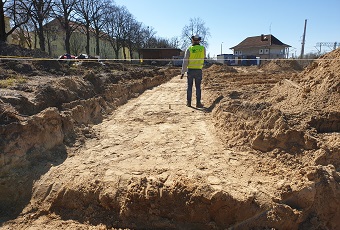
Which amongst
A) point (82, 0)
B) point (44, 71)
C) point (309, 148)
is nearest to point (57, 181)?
point (309, 148)

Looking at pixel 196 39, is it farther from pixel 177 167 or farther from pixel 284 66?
pixel 284 66

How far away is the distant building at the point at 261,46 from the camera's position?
57875 millimetres

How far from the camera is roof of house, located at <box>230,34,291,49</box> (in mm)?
59031

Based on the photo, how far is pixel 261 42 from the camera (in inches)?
2371

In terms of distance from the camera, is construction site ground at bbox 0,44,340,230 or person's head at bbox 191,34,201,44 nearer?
construction site ground at bbox 0,44,340,230

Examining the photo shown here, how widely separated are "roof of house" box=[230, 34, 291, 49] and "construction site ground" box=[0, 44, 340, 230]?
57712 millimetres

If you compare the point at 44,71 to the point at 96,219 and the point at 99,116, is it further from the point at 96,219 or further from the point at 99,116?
the point at 96,219

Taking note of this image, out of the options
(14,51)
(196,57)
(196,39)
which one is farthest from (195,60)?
(14,51)

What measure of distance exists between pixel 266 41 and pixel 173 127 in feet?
198

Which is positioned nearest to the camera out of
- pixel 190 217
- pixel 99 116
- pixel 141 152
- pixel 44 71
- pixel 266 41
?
pixel 190 217

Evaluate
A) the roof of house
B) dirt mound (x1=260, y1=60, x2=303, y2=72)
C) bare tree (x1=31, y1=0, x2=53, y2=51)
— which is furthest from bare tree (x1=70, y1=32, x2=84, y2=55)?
dirt mound (x1=260, y1=60, x2=303, y2=72)

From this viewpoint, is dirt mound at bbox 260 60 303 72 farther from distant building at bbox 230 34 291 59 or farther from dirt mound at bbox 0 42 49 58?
distant building at bbox 230 34 291 59

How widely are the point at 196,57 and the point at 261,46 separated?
56.5 m

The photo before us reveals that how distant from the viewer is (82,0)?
3838 cm
